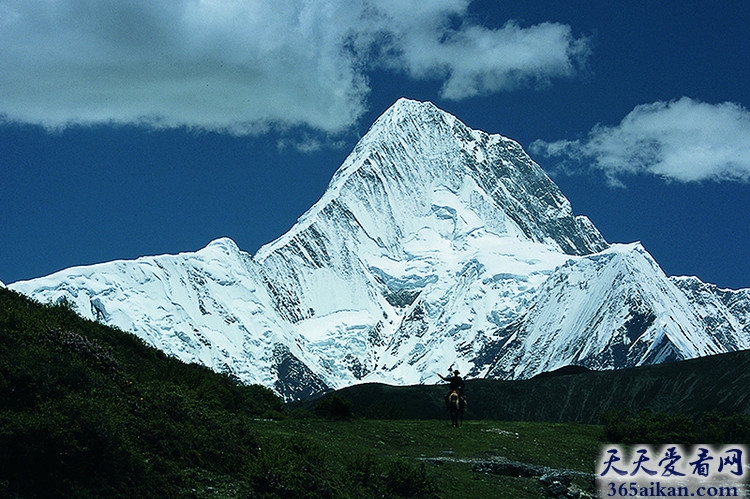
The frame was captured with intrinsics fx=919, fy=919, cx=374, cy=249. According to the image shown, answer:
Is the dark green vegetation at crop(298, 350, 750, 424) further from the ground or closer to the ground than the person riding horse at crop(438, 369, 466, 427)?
further from the ground

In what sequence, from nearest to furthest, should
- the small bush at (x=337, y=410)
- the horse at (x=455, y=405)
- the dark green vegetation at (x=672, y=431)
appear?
the dark green vegetation at (x=672, y=431) < the small bush at (x=337, y=410) < the horse at (x=455, y=405)

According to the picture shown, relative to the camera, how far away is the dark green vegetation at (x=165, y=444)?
20.4m

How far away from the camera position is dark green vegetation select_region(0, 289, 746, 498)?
20.4 m

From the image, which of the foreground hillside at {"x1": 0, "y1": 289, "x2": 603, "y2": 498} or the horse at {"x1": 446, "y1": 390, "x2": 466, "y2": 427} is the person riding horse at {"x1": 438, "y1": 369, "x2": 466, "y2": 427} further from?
the foreground hillside at {"x1": 0, "y1": 289, "x2": 603, "y2": 498}

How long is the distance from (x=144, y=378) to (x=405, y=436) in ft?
38.4

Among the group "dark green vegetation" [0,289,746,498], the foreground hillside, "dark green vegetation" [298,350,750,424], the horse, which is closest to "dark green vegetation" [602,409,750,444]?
"dark green vegetation" [0,289,746,498]

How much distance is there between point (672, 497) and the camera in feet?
93.5

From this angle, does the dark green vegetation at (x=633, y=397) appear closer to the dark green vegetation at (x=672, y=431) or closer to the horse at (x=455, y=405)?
the dark green vegetation at (x=672, y=431)

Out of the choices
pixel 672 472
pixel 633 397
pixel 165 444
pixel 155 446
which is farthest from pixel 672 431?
pixel 633 397

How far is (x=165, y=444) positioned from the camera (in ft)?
77.5

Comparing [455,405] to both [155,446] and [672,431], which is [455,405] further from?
[155,446]

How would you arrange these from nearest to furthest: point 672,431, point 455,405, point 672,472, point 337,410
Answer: point 672,472, point 337,410, point 672,431, point 455,405

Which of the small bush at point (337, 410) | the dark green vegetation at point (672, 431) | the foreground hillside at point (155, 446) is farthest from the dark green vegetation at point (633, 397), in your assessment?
the foreground hillside at point (155, 446)

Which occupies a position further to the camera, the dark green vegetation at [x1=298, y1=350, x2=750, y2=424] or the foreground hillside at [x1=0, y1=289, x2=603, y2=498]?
the dark green vegetation at [x1=298, y1=350, x2=750, y2=424]
